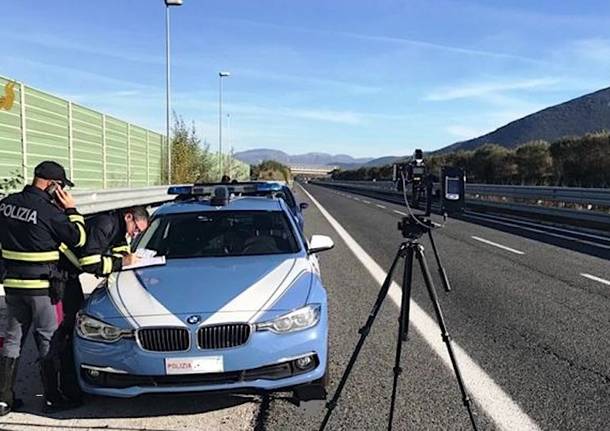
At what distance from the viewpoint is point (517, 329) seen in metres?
6.80

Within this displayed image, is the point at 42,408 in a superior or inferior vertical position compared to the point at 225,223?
inferior

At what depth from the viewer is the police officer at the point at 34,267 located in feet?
14.6

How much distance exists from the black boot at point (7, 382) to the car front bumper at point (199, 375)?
1.70 feet

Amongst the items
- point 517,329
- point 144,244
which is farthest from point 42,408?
point 517,329

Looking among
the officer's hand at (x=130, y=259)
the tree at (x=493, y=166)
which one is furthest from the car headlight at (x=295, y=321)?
the tree at (x=493, y=166)

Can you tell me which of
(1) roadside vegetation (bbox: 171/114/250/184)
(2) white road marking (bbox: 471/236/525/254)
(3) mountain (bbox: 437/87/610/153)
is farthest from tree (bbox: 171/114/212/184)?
(3) mountain (bbox: 437/87/610/153)

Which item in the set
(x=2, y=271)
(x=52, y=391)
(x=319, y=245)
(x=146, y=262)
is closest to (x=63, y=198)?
(x=2, y=271)

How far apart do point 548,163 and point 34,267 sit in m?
45.4

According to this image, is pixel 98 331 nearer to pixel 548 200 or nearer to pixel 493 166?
pixel 548 200

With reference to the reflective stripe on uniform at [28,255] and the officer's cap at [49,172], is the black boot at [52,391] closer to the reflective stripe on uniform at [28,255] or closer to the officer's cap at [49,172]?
the reflective stripe on uniform at [28,255]

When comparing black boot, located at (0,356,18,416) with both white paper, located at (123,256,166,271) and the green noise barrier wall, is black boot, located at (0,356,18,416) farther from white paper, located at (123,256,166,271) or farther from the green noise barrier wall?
the green noise barrier wall

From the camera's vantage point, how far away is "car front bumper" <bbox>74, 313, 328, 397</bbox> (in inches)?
165

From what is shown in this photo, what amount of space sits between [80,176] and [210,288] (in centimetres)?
1125

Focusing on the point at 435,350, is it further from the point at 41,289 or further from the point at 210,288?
the point at 41,289
